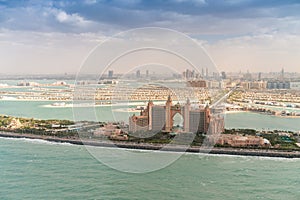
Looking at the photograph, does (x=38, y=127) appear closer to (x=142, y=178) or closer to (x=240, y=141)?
(x=240, y=141)

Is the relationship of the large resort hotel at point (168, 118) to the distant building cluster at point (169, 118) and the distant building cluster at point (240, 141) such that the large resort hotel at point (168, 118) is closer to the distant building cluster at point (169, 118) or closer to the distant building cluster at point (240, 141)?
the distant building cluster at point (169, 118)

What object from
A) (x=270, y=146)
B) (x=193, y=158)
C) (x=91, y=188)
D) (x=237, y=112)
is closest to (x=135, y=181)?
(x=91, y=188)

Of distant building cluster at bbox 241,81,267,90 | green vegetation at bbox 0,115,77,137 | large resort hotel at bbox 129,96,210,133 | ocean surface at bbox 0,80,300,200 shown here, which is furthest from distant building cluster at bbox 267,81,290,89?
ocean surface at bbox 0,80,300,200

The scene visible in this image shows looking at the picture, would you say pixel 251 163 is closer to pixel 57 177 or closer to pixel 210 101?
pixel 210 101

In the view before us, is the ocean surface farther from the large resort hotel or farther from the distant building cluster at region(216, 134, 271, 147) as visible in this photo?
the distant building cluster at region(216, 134, 271, 147)

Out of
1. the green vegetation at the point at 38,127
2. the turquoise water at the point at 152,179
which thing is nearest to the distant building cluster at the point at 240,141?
the turquoise water at the point at 152,179

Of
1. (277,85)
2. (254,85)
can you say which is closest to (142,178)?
(254,85)
